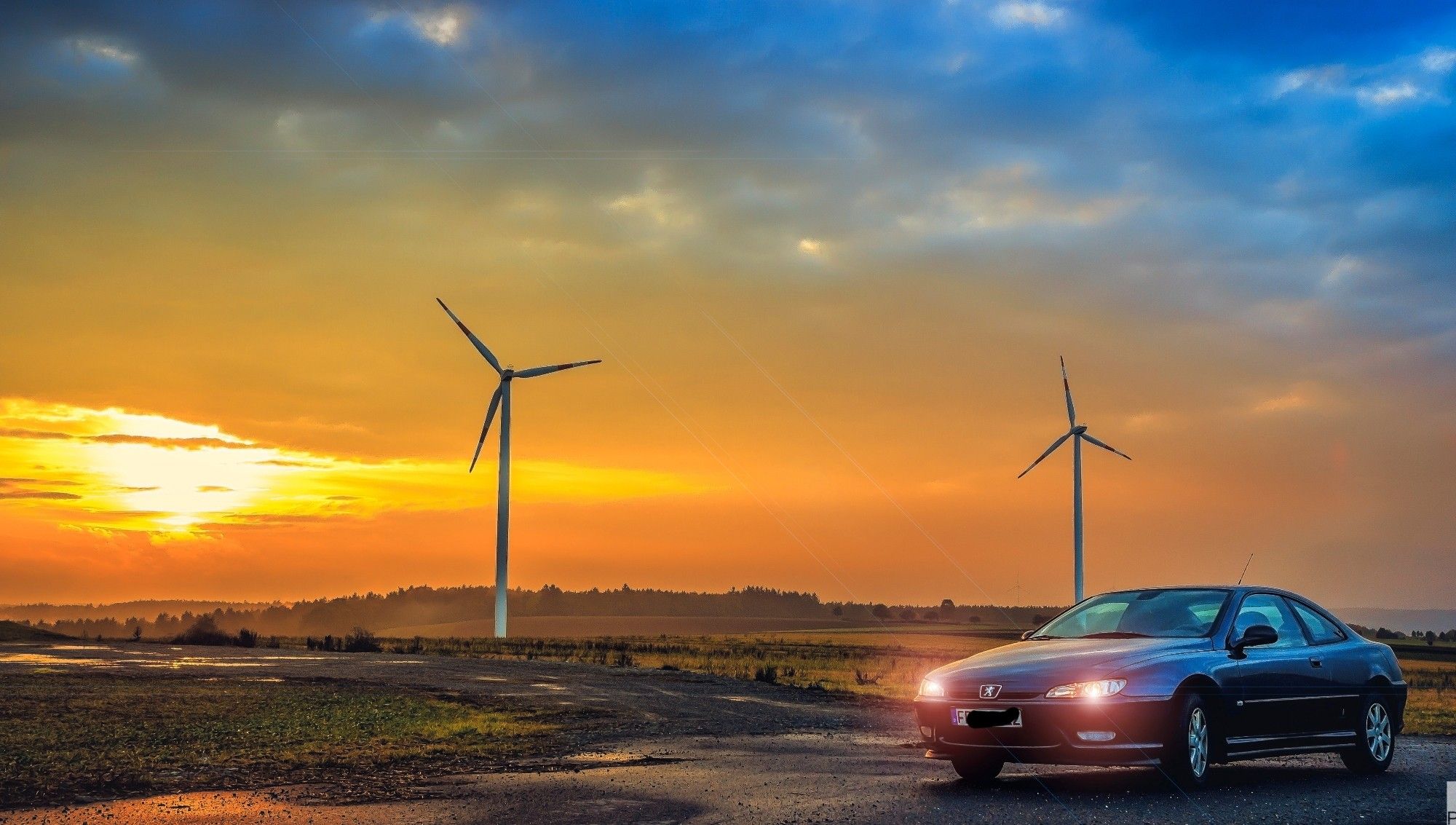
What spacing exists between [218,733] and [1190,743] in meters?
10.6

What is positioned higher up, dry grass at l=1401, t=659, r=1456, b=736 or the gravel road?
the gravel road

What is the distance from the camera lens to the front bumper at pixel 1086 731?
10555 millimetres

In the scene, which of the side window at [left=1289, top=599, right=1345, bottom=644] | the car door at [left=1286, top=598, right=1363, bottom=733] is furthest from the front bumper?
the side window at [left=1289, top=599, right=1345, bottom=644]

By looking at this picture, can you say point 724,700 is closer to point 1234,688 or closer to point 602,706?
point 602,706

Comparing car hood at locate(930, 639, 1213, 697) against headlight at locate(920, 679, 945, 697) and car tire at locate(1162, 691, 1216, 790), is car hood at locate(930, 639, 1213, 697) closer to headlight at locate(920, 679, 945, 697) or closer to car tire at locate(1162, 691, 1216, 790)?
headlight at locate(920, 679, 945, 697)

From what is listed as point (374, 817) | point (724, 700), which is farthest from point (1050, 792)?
point (724, 700)

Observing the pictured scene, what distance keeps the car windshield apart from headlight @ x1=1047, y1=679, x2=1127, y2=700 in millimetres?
1319

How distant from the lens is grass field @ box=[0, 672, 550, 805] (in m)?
11.9

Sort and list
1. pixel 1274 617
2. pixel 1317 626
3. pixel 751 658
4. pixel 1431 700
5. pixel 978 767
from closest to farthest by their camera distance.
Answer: pixel 978 767
pixel 1274 617
pixel 1317 626
pixel 1431 700
pixel 751 658

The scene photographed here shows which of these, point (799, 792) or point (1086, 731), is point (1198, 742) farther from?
point (799, 792)

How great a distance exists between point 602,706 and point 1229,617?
10.9 metres

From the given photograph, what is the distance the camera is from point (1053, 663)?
434 inches

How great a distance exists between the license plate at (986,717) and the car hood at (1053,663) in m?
0.14

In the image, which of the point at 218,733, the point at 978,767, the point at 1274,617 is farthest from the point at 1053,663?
the point at 218,733
